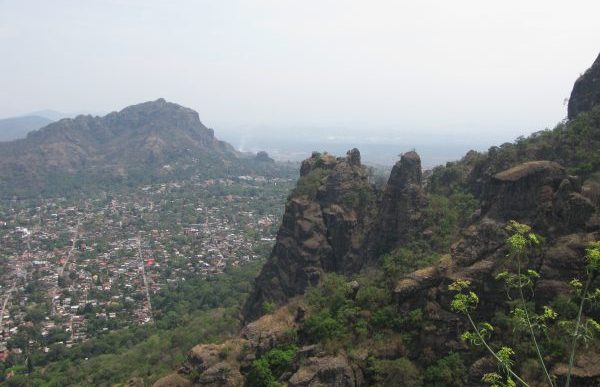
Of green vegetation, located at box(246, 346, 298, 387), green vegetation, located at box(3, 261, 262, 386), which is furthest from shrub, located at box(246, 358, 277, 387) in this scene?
green vegetation, located at box(3, 261, 262, 386)

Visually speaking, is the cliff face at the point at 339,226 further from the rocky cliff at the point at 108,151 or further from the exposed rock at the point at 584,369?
the rocky cliff at the point at 108,151

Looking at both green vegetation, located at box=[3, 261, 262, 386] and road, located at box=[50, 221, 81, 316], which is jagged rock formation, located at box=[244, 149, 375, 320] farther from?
road, located at box=[50, 221, 81, 316]

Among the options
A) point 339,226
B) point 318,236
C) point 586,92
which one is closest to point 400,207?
point 339,226

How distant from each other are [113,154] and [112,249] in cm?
9739

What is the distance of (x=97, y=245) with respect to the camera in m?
90.1

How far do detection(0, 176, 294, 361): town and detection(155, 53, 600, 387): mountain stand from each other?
3707 cm

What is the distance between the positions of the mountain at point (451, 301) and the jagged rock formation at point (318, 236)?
3.06 metres

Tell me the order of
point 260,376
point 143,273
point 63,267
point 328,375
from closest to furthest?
point 328,375 < point 260,376 < point 143,273 < point 63,267

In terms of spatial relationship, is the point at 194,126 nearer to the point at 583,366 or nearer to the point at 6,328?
the point at 6,328

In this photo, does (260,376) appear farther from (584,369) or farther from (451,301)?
(584,369)

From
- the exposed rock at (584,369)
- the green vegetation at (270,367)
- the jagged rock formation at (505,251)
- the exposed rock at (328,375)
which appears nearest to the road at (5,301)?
the green vegetation at (270,367)

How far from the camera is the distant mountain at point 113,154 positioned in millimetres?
151125

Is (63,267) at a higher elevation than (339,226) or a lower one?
lower

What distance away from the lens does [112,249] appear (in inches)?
3487
